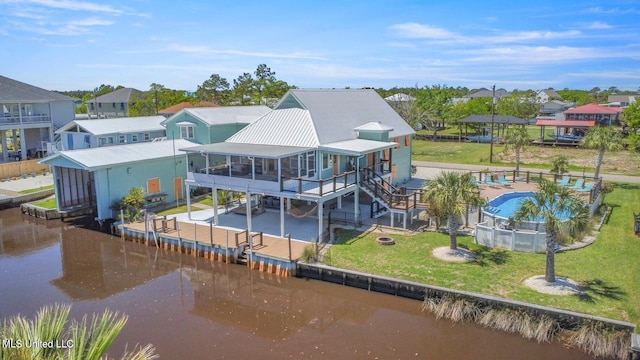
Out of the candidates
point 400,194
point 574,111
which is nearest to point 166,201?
point 400,194

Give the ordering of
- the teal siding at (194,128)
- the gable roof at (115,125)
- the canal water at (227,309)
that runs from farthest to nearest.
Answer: the gable roof at (115,125)
the teal siding at (194,128)
the canal water at (227,309)

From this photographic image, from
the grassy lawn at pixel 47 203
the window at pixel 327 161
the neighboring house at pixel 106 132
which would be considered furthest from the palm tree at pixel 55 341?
the neighboring house at pixel 106 132

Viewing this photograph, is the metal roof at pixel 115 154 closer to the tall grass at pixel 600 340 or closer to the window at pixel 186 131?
the window at pixel 186 131

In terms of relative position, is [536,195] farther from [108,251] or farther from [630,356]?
[108,251]

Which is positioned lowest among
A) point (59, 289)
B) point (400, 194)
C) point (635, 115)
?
point (59, 289)

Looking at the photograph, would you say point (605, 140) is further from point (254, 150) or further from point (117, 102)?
point (117, 102)

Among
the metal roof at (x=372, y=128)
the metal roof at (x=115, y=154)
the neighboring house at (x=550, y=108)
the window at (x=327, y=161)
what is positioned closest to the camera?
the window at (x=327, y=161)
